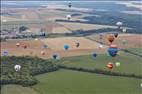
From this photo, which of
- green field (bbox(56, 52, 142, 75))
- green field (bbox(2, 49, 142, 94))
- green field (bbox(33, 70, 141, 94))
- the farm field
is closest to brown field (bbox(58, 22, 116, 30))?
the farm field

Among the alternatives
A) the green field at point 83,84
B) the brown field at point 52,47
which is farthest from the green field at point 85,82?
the brown field at point 52,47

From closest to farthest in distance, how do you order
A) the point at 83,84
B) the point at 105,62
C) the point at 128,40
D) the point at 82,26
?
the point at 83,84 < the point at 105,62 < the point at 128,40 < the point at 82,26

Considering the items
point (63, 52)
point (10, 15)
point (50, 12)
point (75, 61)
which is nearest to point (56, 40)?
point (63, 52)

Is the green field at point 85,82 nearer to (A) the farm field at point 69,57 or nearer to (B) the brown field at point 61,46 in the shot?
(A) the farm field at point 69,57

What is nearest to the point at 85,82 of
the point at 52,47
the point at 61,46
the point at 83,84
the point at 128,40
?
the point at 83,84

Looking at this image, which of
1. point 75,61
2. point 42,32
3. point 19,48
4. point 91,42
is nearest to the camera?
point 75,61

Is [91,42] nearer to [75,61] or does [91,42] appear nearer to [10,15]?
[75,61]

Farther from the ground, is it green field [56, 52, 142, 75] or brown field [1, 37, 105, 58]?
green field [56, 52, 142, 75]

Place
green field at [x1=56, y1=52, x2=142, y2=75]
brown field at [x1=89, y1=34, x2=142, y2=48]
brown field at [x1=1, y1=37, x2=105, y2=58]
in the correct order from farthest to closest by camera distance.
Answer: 1. brown field at [x1=89, y1=34, x2=142, y2=48]
2. brown field at [x1=1, y1=37, x2=105, y2=58]
3. green field at [x1=56, y1=52, x2=142, y2=75]

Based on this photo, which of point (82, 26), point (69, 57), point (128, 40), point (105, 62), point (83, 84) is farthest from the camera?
point (82, 26)

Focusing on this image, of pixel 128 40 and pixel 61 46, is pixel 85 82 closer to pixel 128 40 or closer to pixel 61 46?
pixel 61 46

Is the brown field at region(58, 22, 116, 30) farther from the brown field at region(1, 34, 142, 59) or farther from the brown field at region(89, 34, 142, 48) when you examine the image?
the brown field at region(1, 34, 142, 59)
